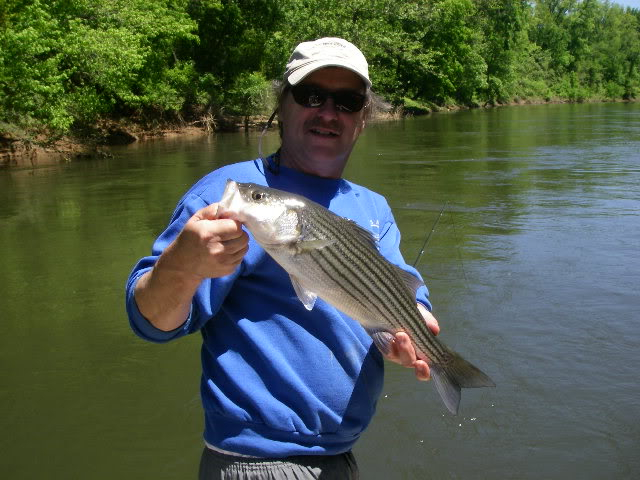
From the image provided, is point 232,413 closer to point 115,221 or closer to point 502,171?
point 115,221

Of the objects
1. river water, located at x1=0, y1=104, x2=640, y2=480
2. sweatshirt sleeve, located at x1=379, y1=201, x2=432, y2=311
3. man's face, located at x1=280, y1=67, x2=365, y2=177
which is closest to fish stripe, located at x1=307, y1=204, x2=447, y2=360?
sweatshirt sleeve, located at x1=379, y1=201, x2=432, y2=311

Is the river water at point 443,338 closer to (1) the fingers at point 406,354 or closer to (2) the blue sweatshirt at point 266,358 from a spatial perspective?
(1) the fingers at point 406,354

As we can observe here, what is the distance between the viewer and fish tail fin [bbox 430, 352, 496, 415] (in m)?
2.37

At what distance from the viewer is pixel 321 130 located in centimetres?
259

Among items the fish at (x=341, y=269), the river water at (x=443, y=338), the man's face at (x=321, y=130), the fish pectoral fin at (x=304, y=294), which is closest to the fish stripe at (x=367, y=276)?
the fish at (x=341, y=269)

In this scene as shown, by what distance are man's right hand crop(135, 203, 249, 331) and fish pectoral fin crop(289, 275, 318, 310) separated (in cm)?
22

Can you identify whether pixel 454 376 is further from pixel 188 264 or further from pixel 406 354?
pixel 188 264

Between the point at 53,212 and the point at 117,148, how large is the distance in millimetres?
13870

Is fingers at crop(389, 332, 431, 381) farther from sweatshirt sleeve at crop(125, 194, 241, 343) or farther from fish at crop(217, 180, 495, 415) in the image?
sweatshirt sleeve at crop(125, 194, 241, 343)

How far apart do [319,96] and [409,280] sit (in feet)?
2.74

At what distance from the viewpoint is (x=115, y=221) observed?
11.1 meters

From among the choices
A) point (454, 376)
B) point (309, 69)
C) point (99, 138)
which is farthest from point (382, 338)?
point (99, 138)

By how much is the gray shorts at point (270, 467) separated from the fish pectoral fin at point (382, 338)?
1.38ft

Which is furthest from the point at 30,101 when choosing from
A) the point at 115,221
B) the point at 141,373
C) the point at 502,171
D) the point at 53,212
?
the point at 141,373
